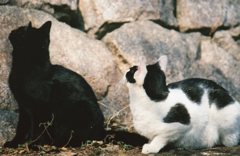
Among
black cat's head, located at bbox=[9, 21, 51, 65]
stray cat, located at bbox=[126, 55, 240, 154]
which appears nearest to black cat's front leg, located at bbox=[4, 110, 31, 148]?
black cat's head, located at bbox=[9, 21, 51, 65]

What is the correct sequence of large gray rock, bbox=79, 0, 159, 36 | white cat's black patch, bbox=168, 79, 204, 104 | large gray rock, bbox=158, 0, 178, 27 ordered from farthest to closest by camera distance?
large gray rock, bbox=158, 0, 178, 27 < large gray rock, bbox=79, 0, 159, 36 < white cat's black patch, bbox=168, 79, 204, 104

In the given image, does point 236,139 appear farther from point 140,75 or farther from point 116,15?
→ point 116,15

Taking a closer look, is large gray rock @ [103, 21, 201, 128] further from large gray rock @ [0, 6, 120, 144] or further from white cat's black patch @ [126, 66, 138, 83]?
white cat's black patch @ [126, 66, 138, 83]

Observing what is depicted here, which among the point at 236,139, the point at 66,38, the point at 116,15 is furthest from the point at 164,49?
the point at 236,139

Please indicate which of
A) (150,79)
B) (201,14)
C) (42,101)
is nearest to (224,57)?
(201,14)

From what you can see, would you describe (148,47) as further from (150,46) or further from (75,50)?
(75,50)
